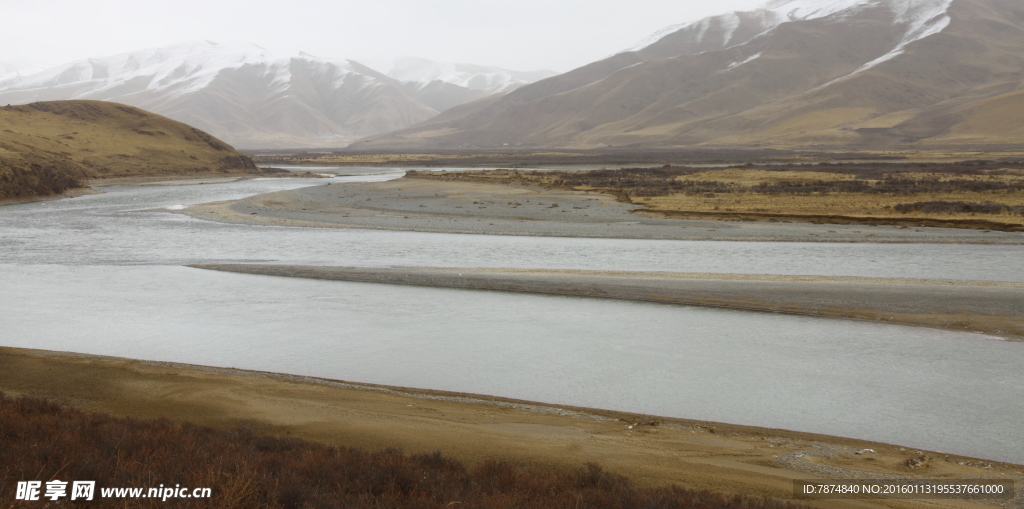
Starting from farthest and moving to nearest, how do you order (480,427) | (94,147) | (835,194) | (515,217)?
(94,147), (835,194), (515,217), (480,427)

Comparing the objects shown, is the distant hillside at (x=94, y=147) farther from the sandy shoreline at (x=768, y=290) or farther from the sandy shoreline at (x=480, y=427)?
the sandy shoreline at (x=480, y=427)

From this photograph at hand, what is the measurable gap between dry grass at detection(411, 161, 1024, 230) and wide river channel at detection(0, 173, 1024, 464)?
21.3 ft

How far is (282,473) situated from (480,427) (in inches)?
122

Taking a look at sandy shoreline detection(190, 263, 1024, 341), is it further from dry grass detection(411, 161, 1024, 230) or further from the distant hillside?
the distant hillside

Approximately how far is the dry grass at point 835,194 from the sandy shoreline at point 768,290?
13.7 m

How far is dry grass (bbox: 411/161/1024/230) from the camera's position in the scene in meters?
31.7

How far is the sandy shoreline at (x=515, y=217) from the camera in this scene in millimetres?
28266

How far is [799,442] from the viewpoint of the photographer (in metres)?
8.62

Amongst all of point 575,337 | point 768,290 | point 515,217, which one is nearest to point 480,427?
point 575,337

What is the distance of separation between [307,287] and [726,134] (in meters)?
160

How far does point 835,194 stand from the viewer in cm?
4025

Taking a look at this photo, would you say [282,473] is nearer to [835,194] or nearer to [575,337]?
[575,337]

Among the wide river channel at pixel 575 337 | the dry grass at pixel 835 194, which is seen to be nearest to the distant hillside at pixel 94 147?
the wide river channel at pixel 575 337

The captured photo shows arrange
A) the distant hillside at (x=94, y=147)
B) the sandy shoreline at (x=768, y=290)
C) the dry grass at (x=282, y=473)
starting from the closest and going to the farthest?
the dry grass at (x=282, y=473) < the sandy shoreline at (x=768, y=290) < the distant hillside at (x=94, y=147)
